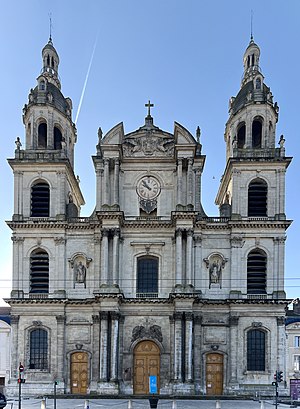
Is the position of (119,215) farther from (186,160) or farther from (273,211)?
(273,211)

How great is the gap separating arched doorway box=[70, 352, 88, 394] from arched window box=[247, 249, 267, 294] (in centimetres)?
1222

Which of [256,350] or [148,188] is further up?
[148,188]

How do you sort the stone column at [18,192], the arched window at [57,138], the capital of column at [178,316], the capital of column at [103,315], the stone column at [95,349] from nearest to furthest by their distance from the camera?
the capital of column at [178,316], the capital of column at [103,315], the stone column at [95,349], the stone column at [18,192], the arched window at [57,138]

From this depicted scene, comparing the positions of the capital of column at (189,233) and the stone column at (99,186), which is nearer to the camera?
the capital of column at (189,233)

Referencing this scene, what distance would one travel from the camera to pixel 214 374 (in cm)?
3881

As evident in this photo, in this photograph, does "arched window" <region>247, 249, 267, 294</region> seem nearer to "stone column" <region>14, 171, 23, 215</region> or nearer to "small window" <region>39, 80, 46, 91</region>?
"stone column" <region>14, 171, 23, 215</region>

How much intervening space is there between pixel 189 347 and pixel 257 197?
37.6ft

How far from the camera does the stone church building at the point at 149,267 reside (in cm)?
3841

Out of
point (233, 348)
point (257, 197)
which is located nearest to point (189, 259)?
point (233, 348)

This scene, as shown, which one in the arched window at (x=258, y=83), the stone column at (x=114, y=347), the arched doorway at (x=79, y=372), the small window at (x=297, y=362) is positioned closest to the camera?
the stone column at (x=114, y=347)

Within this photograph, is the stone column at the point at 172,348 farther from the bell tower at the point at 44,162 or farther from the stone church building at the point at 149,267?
the bell tower at the point at 44,162

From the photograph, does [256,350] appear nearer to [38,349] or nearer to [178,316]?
[178,316]

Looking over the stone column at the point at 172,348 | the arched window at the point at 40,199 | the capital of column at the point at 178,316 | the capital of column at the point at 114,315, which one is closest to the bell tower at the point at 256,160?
the capital of column at the point at 178,316

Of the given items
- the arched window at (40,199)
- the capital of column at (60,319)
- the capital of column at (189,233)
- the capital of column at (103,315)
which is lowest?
the capital of column at (60,319)
